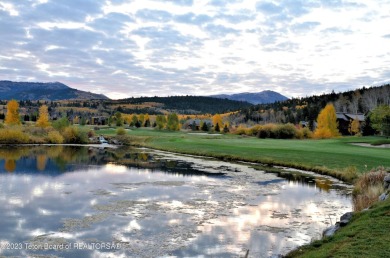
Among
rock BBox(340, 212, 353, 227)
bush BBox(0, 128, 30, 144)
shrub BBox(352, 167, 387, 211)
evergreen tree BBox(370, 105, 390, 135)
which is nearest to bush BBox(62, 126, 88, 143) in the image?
bush BBox(0, 128, 30, 144)

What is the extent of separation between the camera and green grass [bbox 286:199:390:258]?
36.7ft

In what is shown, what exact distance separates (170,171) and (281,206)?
1789cm

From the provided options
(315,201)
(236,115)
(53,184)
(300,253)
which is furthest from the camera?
(236,115)

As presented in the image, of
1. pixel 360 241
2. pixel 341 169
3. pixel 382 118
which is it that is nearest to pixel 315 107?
pixel 382 118

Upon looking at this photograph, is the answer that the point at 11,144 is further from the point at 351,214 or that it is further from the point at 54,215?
the point at 351,214

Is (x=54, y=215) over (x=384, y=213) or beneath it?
beneath

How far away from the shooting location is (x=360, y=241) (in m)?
12.2

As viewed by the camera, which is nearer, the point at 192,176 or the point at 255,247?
the point at 255,247

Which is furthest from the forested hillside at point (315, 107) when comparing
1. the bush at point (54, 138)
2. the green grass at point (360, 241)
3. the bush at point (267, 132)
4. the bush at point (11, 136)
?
the green grass at point (360, 241)

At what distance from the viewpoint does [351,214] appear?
1648 cm

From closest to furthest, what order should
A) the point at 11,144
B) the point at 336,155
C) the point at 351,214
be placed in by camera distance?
the point at 351,214
the point at 336,155
the point at 11,144

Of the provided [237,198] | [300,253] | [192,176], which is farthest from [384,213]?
[192,176]

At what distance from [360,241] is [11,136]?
75868mm

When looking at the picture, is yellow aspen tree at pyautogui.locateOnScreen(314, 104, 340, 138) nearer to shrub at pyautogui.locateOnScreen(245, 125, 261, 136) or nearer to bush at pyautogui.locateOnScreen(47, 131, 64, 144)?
shrub at pyautogui.locateOnScreen(245, 125, 261, 136)
